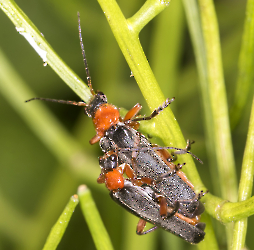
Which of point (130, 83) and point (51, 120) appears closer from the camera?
point (51, 120)

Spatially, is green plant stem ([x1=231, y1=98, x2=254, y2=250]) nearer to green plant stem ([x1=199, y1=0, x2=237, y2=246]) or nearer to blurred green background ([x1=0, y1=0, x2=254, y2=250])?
green plant stem ([x1=199, y1=0, x2=237, y2=246])

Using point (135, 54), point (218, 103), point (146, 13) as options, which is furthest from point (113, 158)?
point (146, 13)

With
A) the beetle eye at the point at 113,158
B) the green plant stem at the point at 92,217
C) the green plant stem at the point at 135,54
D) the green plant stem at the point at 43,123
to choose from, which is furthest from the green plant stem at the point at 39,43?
the green plant stem at the point at 43,123

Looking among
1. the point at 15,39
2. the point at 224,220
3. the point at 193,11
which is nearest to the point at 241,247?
the point at 224,220

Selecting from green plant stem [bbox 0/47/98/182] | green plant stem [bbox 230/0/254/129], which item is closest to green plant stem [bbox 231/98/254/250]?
green plant stem [bbox 230/0/254/129]

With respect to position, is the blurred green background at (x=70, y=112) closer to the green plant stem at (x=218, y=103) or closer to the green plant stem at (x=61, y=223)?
the green plant stem at (x=218, y=103)

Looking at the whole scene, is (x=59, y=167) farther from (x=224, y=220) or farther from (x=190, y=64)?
(x=224, y=220)
